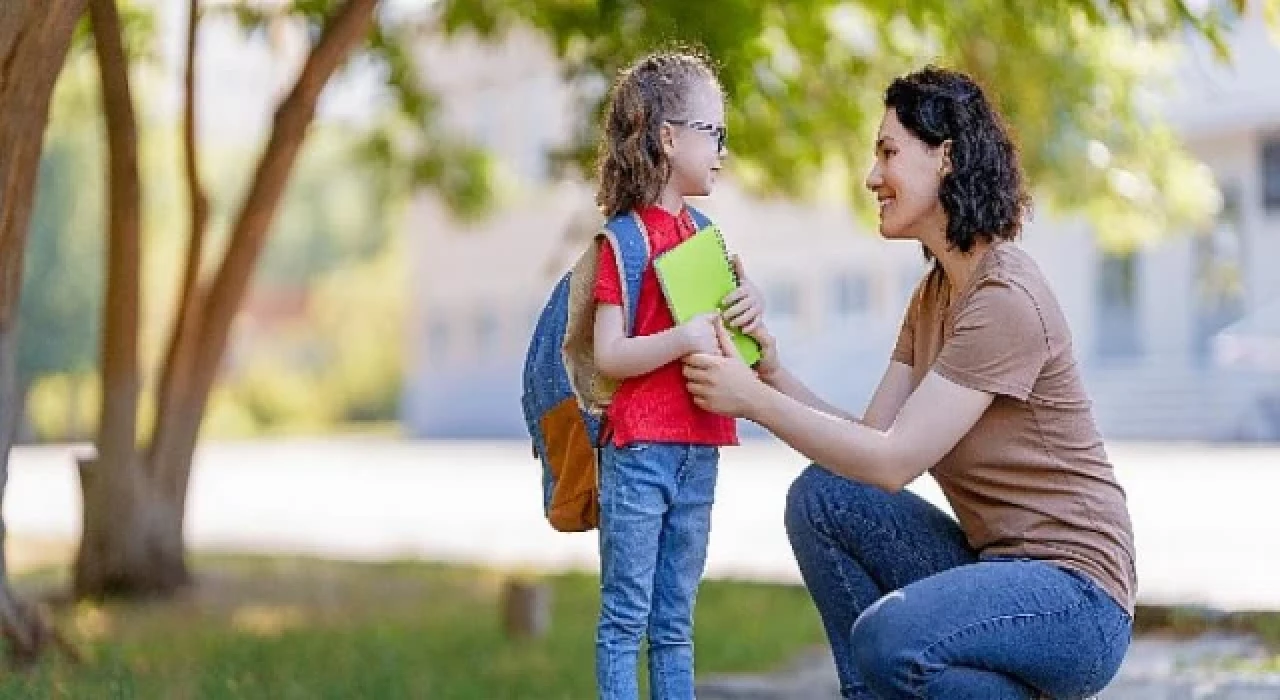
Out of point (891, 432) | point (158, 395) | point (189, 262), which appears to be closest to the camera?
point (891, 432)

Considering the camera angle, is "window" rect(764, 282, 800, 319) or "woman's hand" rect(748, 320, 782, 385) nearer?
"woman's hand" rect(748, 320, 782, 385)

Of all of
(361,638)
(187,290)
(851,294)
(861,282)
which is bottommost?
(361,638)

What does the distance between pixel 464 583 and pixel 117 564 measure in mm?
2250

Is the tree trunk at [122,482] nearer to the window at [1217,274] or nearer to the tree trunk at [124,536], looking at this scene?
the tree trunk at [124,536]

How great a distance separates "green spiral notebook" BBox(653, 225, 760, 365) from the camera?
13.4 ft

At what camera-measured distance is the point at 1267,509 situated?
50.9 feet

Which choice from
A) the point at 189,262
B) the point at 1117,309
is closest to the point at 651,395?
the point at 189,262

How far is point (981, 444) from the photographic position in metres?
4.05

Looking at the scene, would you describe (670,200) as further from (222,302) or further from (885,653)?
(222,302)

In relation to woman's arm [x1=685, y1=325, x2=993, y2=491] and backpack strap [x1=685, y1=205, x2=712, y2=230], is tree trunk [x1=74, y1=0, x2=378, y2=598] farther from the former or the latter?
woman's arm [x1=685, y1=325, x2=993, y2=491]

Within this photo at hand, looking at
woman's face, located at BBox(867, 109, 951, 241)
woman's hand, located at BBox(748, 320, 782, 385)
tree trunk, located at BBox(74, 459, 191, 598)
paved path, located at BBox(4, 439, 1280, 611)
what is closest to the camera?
woman's face, located at BBox(867, 109, 951, 241)

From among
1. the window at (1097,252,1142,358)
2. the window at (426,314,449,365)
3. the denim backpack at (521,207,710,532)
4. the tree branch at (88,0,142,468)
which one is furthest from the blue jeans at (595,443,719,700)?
the window at (426,314,449,365)

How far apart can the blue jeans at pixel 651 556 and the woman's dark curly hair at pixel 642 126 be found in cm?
58

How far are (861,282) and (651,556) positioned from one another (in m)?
29.2
